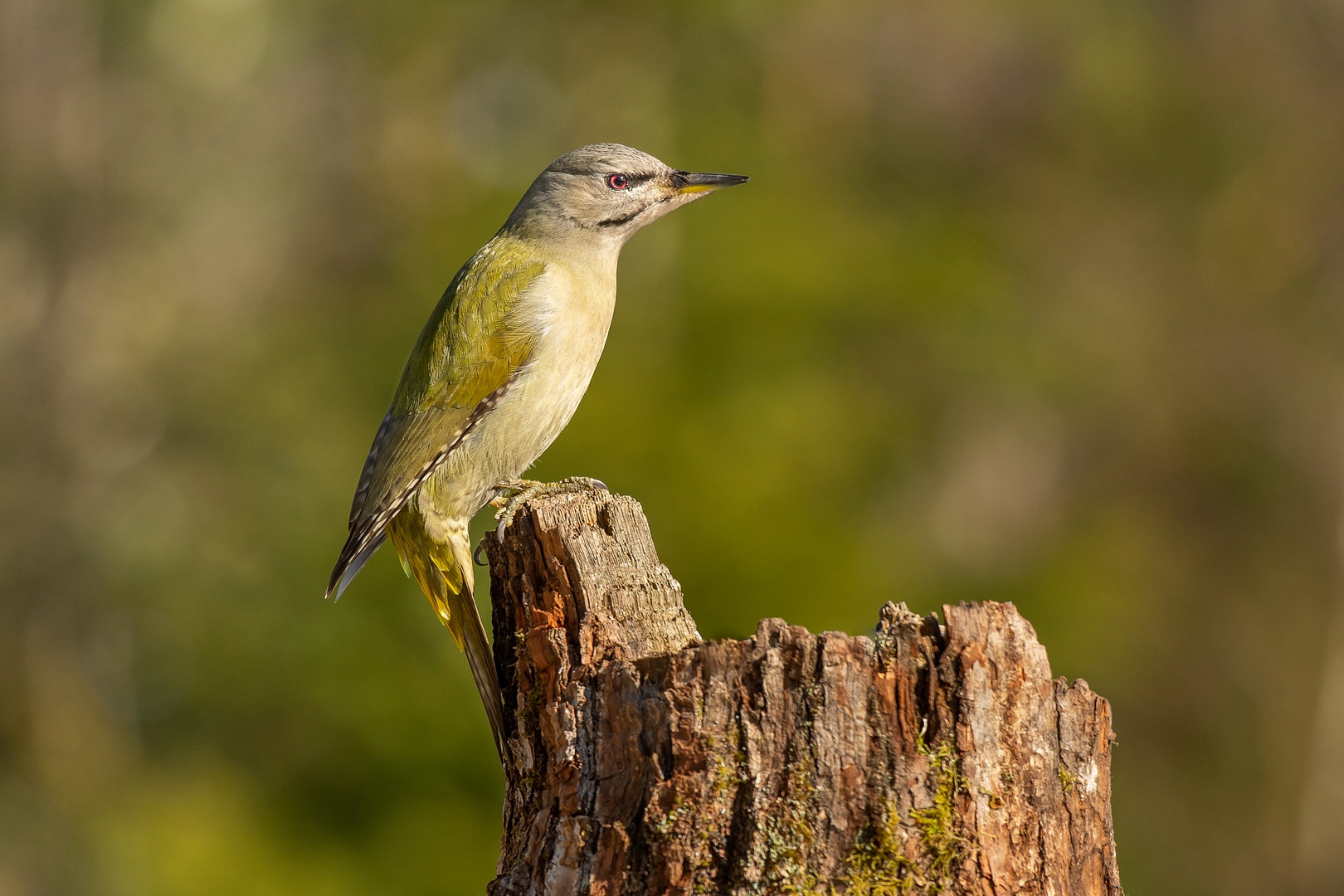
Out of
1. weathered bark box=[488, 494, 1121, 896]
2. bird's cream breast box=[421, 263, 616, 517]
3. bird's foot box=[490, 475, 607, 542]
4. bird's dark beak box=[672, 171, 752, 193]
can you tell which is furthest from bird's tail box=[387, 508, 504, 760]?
bird's dark beak box=[672, 171, 752, 193]

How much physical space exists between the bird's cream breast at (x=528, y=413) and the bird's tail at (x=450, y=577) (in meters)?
0.14

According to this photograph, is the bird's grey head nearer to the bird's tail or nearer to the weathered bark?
the bird's tail

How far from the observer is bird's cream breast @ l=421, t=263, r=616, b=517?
605cm

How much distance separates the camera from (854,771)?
327 centimetres

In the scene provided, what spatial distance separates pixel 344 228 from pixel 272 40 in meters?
5.70

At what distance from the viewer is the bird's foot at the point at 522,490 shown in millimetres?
4973

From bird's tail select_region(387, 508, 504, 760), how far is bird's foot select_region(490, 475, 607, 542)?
243 millimetres

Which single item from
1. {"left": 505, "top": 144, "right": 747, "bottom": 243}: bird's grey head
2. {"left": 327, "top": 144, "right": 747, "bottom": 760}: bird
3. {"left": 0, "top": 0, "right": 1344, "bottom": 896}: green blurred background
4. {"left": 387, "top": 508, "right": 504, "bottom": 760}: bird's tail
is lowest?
{"left": 387, "top": 508, "right": 504, "bottom": 760}: bird's tail

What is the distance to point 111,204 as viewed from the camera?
16047mm

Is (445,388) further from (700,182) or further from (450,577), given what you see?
(700,182)

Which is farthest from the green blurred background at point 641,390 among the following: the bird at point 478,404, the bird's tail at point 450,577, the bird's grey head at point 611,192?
the bird's tail at point 450,577

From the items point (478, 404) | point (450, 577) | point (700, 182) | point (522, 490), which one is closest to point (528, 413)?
point (478, 404)

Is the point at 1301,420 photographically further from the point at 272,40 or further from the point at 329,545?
the point at 272,40

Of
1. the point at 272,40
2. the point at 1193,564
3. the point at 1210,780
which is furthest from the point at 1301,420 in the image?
the point at 272,40
